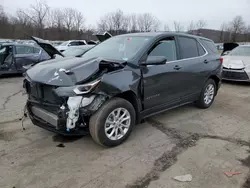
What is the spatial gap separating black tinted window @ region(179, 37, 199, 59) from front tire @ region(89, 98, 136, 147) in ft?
5.94

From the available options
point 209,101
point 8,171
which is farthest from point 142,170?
point 209,101

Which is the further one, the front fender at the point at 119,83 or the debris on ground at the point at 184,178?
the front fender at the point at 119,83

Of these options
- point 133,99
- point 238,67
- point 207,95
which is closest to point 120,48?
point 133,99

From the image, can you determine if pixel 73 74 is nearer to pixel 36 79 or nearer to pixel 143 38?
pixel 36 79

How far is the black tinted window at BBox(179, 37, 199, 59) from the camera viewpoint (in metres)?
4.47

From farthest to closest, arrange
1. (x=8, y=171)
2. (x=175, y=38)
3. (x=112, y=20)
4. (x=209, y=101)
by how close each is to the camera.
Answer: (x=112, y=20) < (x=209, y=101) < (x=175, y=38) < (x=8, y=171)

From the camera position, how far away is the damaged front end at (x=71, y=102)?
291cm

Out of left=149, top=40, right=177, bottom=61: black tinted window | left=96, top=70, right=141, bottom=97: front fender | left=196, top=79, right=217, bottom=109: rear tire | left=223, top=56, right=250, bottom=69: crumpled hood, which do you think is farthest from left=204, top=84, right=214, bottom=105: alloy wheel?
left=223, top=56, right=250, bottom=69: crumpled hood

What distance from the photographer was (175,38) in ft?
14.3

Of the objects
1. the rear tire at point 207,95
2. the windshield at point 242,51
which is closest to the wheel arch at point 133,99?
the rear tire at point 207,95

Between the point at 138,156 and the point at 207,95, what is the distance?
2.95m

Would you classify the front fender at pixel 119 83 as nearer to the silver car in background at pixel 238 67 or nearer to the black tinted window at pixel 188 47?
the black tinted window at pixel 188 47

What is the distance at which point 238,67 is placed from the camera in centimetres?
828

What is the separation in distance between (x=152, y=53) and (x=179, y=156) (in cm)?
173
